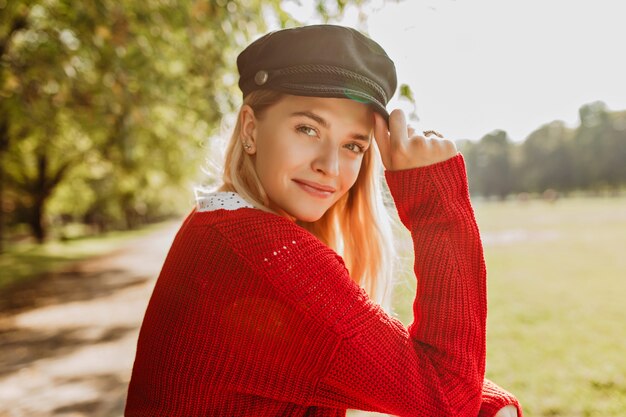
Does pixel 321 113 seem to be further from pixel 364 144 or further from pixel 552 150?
pixel 552 150

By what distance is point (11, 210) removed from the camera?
34812 millimetres

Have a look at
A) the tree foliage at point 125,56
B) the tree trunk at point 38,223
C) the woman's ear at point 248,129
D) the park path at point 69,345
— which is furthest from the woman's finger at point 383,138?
the tree trunk at point 38,223

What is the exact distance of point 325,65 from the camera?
1.65m

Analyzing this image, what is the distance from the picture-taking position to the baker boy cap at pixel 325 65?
1645 millimetres

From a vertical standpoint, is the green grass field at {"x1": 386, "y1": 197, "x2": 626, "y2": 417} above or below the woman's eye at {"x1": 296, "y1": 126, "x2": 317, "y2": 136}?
below

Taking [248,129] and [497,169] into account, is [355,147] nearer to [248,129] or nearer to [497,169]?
[248,129]

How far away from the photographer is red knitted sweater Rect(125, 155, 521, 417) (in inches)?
50.2

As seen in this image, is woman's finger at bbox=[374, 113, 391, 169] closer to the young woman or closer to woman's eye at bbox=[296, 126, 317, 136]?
the young woman

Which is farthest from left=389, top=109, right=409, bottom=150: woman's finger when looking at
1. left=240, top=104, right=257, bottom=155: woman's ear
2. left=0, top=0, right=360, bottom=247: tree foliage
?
left=0, top=0, right=360, bottom=247: tree foliage

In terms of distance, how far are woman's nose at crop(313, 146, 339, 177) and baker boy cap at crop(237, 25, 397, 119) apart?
197 mm

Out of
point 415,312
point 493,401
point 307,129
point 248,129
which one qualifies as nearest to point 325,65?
point 307,129

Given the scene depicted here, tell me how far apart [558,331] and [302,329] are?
23.1 feet

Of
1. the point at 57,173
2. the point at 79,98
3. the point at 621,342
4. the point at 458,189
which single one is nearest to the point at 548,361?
the point at 621,342

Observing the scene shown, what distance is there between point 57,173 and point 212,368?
1036 inches
